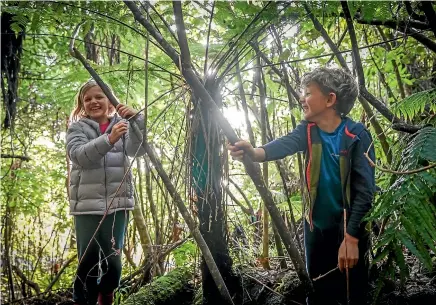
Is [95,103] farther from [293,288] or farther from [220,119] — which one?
[293,288]

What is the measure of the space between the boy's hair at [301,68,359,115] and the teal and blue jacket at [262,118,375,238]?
0.11 metres

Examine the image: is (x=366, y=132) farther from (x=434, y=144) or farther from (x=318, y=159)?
(x=434, y=144)

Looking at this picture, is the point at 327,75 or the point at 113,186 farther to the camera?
the point at 113,186

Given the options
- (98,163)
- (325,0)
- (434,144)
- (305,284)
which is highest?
(325,0)

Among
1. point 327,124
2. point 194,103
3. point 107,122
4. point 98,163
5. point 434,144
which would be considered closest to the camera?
point 434,144

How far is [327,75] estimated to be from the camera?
1.98 meters

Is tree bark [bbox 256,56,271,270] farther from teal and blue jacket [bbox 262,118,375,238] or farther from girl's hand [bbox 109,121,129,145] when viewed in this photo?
girl's hand [bbox 109,121,129,145]

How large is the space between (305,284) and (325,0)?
58.2 inches

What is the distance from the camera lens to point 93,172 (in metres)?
A: 2.34

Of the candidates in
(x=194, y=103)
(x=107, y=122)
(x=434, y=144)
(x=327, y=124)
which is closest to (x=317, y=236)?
(x=327, y=124)

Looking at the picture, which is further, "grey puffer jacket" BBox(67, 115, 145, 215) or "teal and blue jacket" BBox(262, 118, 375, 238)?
"grey puffer jacket" BBox(67, 115, 145, 215)

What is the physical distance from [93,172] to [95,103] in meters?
0.47

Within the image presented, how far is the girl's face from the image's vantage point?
2482 mm

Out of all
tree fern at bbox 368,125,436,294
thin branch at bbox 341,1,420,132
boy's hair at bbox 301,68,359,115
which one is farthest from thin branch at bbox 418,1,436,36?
tree fern at bbox 368,125,436,294
